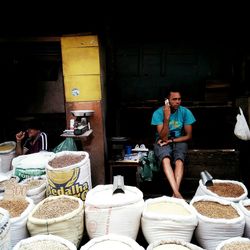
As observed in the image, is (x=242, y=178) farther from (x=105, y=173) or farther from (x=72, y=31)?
(x=72, y=31)

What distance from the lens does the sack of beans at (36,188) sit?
370 cm

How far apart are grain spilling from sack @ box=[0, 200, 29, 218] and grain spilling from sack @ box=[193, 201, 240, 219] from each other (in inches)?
77.9

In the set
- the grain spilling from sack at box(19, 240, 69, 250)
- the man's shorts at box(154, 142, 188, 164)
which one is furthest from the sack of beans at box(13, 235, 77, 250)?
the man's shorts at box(154, 142, 188, 164)

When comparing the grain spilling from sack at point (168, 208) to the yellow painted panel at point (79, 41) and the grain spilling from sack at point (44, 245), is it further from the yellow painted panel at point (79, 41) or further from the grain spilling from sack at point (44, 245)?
the yellow painted panel at point (79, 41)

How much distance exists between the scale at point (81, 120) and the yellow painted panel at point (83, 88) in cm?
41

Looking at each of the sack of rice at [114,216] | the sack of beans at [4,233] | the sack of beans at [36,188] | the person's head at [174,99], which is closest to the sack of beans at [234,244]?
the sack of rice at [114,216]

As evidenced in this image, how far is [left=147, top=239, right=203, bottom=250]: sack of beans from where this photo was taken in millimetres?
2584

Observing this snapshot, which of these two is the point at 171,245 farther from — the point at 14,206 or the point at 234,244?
the point at 14,206

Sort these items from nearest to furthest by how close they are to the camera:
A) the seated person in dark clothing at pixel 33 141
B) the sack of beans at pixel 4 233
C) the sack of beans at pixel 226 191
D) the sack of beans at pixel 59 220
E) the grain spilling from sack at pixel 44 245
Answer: the sack of beans at pixel 4 233 < the grain spilling from sack at pixel 44 245 < the sack of beans at pixel 59 220 < the sack of beans at pixel 226 191 < the seated person in dark clothing at pixel 33 141

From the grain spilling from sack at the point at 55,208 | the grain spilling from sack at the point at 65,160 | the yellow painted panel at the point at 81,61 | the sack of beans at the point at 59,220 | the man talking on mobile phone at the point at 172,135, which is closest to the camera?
the sack of beans at the point at 59,220

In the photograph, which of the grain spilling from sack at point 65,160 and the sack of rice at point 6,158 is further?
the sack of rice at point 6,158

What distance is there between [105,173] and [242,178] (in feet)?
10.5

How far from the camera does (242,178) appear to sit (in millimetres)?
6355

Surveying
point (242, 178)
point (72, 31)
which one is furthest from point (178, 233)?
point (72, 31)
